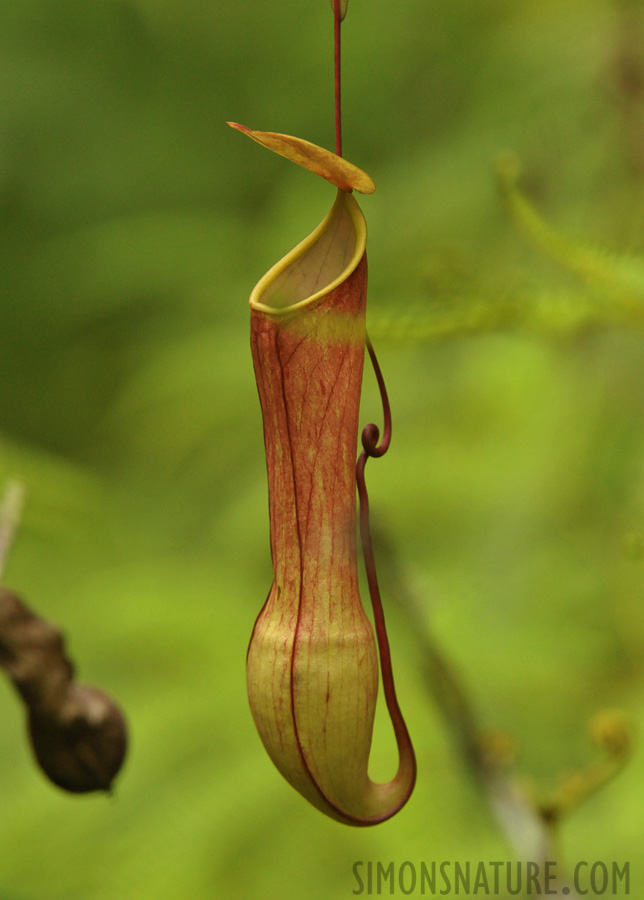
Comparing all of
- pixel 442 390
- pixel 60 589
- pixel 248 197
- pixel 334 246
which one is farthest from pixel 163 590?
pixel 334 246

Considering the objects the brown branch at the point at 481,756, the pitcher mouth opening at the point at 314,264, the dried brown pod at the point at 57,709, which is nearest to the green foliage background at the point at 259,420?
the brown branch at the point at 481,756

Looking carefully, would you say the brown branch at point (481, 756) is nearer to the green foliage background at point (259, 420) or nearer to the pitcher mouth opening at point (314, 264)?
the green foliage background at point (259, 420)

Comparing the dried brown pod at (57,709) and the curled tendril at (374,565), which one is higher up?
the curled tendril at (374,565)

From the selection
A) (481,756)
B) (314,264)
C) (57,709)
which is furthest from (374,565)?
(481,756)

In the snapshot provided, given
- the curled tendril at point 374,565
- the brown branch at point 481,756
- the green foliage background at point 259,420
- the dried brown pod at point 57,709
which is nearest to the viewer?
the curled tendril at point 374,565

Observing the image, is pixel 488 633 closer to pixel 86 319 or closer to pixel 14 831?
pixel 14 831

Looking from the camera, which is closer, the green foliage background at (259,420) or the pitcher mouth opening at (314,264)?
the pitcher mouth opening at (314,264)

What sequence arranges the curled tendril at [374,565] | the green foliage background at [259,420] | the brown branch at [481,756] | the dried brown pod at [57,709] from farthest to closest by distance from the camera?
the green foliage background at [259,420] → the brown branch at [481,756] → the dried brown pod at [57,709] → the curled tendril at [374,565]
